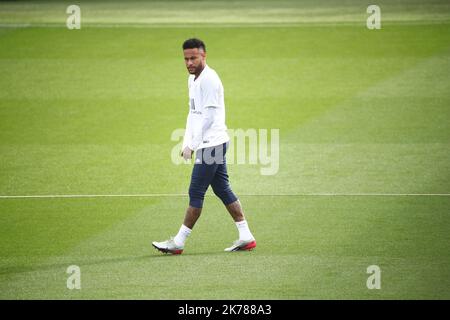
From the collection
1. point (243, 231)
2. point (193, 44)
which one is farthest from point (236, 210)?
point (193, 44)

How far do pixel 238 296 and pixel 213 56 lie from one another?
10759 millimetres

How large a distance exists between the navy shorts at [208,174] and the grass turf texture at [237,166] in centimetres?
53

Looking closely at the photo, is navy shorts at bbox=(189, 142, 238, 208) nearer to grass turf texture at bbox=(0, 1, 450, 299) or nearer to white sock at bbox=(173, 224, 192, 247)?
white sock at bbox=(173, 224, 192, 247)

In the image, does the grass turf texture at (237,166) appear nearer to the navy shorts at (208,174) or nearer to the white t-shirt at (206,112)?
the navy shorts at (208,174)

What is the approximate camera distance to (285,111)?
15.0 m

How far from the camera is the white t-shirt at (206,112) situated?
847 centimetres

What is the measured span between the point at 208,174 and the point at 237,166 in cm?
379

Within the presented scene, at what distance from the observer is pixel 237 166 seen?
40.6 feet

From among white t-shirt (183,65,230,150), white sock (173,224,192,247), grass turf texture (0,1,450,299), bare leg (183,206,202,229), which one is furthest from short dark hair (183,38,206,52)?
grass turf texture (0,1,450,299)

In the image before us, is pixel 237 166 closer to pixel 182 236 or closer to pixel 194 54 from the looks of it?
pixel 182 236

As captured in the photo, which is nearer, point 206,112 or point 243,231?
point 206,112

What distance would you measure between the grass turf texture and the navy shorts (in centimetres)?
53

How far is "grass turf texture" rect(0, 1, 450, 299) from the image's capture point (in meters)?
8.12

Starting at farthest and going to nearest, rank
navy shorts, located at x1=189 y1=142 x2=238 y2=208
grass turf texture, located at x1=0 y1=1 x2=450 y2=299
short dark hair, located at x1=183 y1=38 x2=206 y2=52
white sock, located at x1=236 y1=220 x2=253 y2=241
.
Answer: white sock, located at x1=236 y1=220 x2=253 y2=241, navy shorts, located at x1=189 y1=142 x2=238 y2=208, short dark hair, located at x1=183 y1=38 x2=206 y2=52, grass turf texture, located at x1=0 y1=1 x2=450 y2=299
